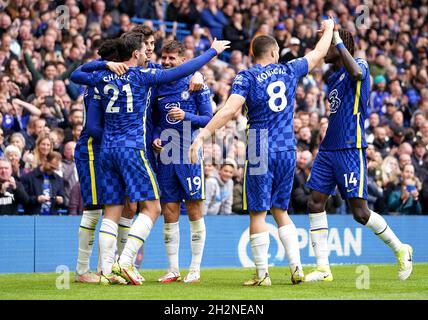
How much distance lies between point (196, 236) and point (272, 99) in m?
2.19

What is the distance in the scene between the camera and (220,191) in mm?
16031

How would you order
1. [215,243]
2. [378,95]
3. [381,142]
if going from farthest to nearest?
[378,95]
[381,142]
[215,243]

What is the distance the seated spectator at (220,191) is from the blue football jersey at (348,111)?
464 centimetres

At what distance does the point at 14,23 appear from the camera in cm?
1861

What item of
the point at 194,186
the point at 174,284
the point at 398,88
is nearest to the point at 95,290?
the point at 174,284

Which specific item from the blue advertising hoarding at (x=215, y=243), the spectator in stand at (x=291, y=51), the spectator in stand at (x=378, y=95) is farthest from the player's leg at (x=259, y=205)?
the spectator in stand at (x=378, y=95)

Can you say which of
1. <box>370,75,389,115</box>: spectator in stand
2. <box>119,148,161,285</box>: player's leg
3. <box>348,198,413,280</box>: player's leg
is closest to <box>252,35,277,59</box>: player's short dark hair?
<box>119,148,161,285</box>: player's leg

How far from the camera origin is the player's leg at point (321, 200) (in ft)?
37.4

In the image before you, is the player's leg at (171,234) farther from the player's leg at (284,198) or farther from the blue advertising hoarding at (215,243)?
the blue advertising hoarding at (215,243)

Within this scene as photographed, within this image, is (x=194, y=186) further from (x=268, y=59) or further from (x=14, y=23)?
(x=14, y=23)

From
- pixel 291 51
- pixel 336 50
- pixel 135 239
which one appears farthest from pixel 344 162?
pixel 291 51

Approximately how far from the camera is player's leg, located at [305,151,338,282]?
11.4m

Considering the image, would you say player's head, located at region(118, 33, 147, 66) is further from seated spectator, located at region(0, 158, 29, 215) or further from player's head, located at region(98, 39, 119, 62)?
seated spectator, located at region(0, 158, 29, 215)

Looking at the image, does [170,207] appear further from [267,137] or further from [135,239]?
[267,137]
